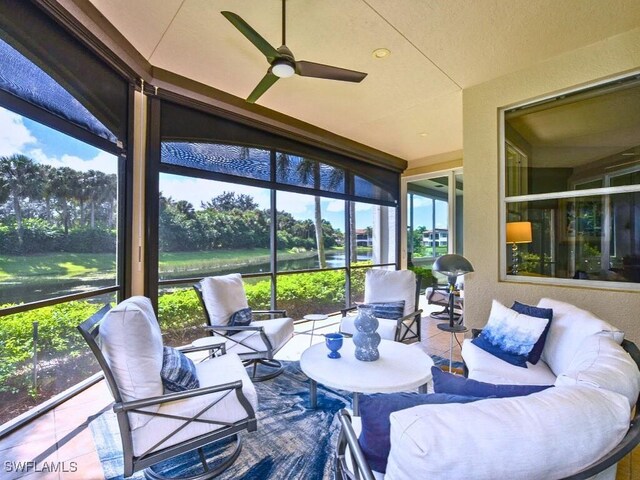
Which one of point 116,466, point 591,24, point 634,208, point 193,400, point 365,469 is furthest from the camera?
point 634,208

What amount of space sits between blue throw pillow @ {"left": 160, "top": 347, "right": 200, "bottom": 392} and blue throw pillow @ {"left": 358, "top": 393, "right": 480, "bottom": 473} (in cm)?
121

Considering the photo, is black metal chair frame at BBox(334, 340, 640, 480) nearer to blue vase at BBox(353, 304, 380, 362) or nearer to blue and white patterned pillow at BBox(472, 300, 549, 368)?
blue and white patterned pillow at BBox(472, 300, 549, 368)

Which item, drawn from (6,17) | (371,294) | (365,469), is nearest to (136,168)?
(6,17)

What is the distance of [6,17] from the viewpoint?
2.04 m

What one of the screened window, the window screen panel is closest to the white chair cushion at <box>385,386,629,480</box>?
the screened window

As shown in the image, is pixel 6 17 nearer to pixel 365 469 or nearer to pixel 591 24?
pixel 365 469

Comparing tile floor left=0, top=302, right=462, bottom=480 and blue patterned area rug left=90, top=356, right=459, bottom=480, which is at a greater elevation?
blue patterned area rug left=90, top=356, right=459, bottom=480

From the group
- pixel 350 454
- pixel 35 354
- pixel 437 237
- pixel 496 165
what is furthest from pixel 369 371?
pixel 437 237

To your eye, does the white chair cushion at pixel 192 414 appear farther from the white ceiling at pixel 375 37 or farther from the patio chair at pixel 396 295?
the white ceiling at pixel 375 37

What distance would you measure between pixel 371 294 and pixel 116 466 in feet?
10.1

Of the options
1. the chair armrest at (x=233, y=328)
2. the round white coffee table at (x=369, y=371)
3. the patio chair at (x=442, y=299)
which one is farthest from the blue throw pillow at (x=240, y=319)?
the patio chair at (x=442, y=299)

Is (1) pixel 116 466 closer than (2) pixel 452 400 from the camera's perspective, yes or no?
No

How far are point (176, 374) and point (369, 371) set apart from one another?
1.25 m

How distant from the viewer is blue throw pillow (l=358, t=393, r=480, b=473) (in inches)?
41.4
